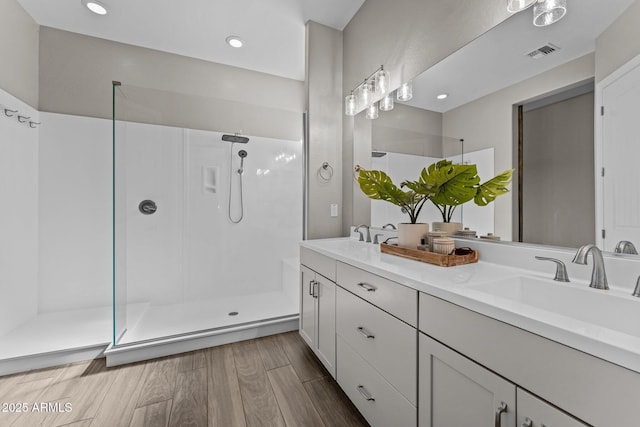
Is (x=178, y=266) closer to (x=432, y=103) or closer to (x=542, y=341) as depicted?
(x=432, y=103)

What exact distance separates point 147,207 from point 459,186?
Result: 95.6 inches

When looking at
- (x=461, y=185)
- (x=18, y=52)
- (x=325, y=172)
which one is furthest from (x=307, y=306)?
(x=18, y=52)

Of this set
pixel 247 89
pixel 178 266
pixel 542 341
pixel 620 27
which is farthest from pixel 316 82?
pixel 542 341

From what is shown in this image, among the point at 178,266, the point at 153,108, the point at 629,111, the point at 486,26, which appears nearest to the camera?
the point at 629,111

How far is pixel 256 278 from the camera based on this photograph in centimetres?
276

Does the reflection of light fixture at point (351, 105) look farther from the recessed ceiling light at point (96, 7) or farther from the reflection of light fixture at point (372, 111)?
the recessed ceiling light at point (96, 7)

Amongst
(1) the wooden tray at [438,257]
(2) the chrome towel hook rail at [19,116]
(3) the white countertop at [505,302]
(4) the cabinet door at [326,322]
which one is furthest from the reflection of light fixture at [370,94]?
(2) the chrome towel hook rail at [19,116]

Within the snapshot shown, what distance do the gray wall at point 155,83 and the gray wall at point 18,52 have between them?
0.07m

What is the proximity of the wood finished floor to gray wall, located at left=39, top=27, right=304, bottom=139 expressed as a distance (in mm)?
1908

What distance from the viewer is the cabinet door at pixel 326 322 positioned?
149 cm

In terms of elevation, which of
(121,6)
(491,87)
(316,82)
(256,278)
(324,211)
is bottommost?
(256,278)

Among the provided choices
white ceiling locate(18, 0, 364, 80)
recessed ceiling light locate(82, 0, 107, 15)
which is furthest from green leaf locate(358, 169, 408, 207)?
recessed ceiling light locate(82, 0, 107, 15)

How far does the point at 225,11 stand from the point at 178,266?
224 centimetres

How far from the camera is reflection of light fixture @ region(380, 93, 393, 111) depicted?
186 centimetres
